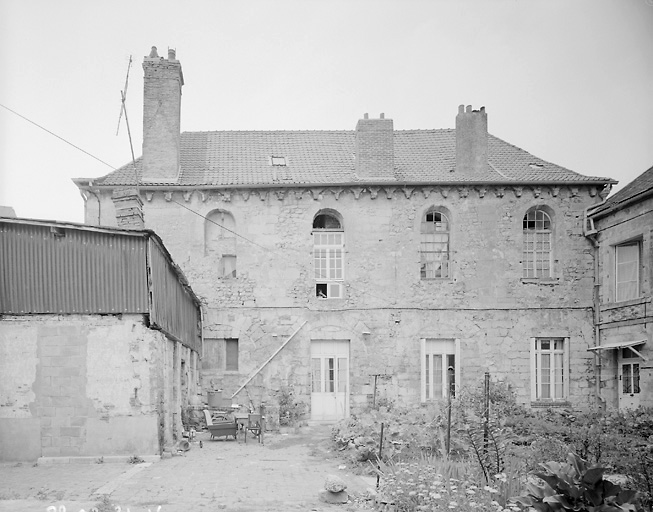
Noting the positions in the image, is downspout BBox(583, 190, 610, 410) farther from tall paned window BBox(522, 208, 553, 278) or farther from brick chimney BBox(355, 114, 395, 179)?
brick chimney BBox(355, 114, 395, 179)

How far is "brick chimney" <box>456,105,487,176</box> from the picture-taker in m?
21.6

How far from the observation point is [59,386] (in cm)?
1287

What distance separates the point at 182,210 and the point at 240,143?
4.21 meters

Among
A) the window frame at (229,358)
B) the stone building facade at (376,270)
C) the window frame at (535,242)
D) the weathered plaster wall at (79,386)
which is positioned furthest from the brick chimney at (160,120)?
the window frame at (535,242)

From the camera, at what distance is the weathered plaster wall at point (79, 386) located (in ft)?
41.7

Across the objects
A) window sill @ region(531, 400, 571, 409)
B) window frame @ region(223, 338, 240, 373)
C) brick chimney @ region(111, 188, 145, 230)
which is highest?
brick chimney @ region(111, 188, 145, 230)

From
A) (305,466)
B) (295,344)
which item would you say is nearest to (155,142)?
(295,344)

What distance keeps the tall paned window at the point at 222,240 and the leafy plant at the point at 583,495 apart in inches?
668

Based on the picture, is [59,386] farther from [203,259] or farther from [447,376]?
[447,376]

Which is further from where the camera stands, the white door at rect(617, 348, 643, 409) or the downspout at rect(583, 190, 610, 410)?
the downspout at rect(583, 190, 610, 410)

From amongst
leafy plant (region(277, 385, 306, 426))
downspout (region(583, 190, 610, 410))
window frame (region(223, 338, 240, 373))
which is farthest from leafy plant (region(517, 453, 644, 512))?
downspout (region(583, 190, 610, 410))

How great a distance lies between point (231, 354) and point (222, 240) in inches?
143

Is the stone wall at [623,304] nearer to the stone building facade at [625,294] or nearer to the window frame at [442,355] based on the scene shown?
the stone building facade at [625,294]

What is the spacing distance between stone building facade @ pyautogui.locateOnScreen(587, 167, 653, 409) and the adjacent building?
12.6 metres
